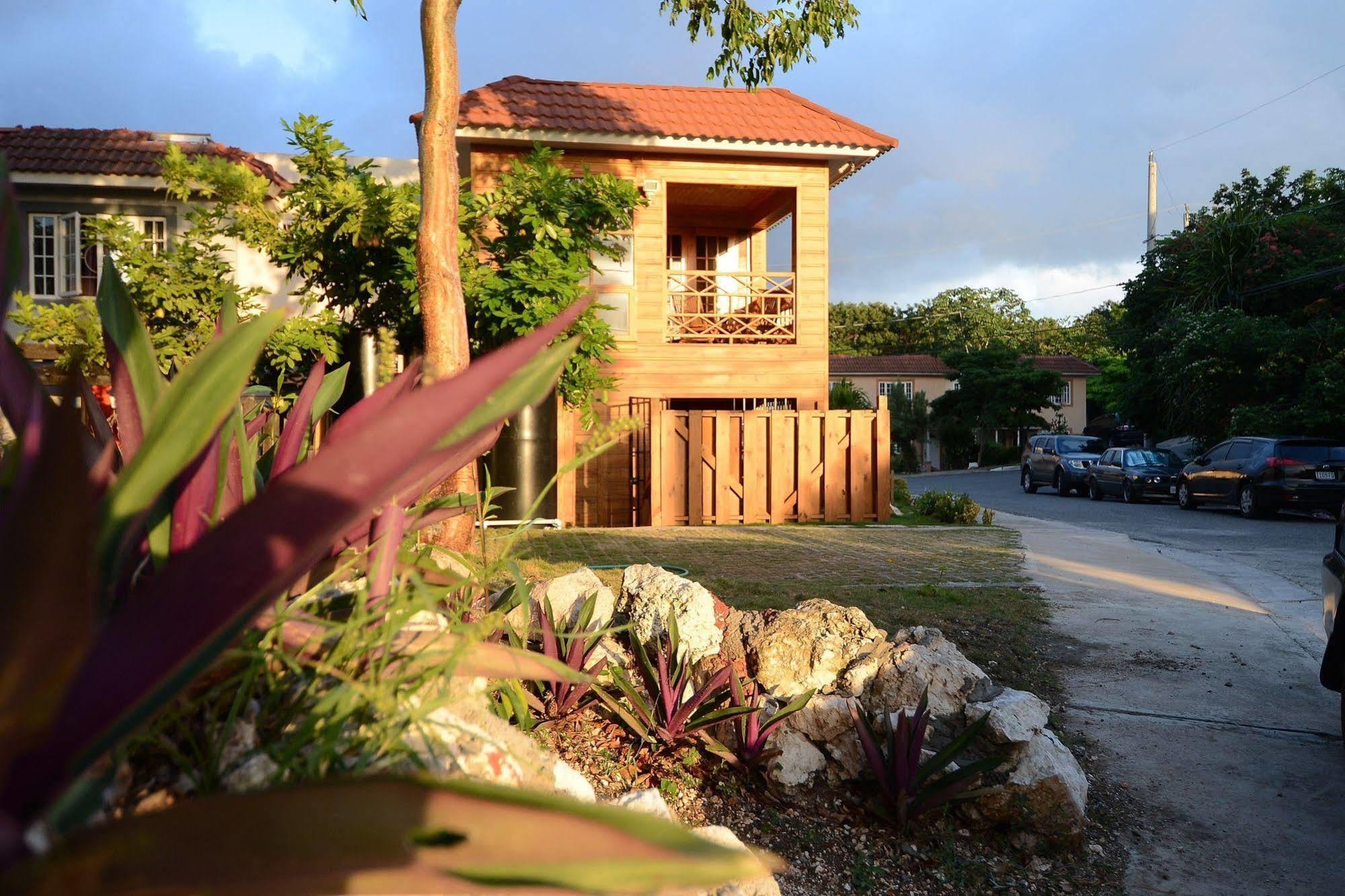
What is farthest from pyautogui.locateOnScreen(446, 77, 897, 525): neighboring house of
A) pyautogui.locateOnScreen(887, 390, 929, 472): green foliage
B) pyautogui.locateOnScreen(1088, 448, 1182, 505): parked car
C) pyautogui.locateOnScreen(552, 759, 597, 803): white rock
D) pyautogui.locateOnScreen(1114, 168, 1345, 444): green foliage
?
pyautogui.locateOnScreen(887, 390, 929, 472): green foliage

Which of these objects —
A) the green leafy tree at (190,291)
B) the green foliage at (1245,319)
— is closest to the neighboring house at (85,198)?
the green leafy tree at (190,291)

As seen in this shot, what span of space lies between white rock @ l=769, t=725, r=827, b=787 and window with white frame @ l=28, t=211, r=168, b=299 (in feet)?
60.8

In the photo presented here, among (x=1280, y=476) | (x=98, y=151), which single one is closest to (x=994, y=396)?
(x=1280, y=476)

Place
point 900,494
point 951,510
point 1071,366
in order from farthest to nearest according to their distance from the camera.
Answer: point 1071,366 → point 900,494 → point 951,510

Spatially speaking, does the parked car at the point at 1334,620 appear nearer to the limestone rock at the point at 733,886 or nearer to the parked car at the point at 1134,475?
the limestone rock at the point at 733,886

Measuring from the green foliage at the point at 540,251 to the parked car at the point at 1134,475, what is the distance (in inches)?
610

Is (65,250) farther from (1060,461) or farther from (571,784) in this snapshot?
(1060,461)

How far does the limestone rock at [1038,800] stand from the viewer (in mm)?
3818

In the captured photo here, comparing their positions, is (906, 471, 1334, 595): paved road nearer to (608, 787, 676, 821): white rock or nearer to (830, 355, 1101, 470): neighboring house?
(608, 787, 676, 821): white rock

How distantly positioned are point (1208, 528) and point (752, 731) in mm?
16039

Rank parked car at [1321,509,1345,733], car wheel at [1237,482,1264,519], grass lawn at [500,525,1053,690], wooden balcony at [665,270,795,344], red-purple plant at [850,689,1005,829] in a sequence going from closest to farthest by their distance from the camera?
red-purple plant at [850,689,1005,829], parked car at [1321,509,1345,733], grass lawn at [500,525,1053,690], wooden balcony at [665,270,795,344], car wheel at [1237,482,1264,519]

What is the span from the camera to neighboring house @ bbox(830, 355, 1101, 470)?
53.4 m

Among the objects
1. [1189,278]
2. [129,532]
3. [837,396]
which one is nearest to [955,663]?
[129,532]

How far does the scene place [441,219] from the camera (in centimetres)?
629
